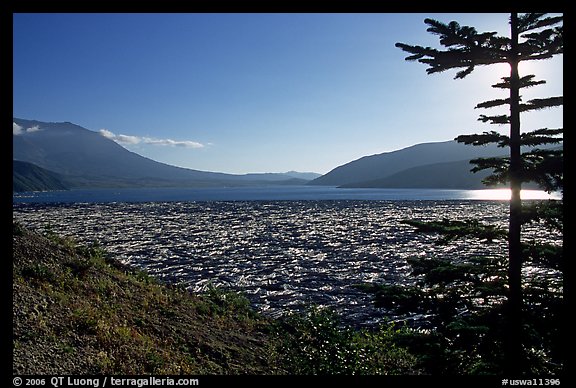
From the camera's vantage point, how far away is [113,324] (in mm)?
11531

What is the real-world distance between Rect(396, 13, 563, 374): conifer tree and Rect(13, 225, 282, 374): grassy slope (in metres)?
7.93

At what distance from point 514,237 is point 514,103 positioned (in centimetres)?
212

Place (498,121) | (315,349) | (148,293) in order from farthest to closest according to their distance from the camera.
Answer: (148,293) → (315,349) → (498,121)

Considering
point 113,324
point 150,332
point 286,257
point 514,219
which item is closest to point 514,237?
point 514,219

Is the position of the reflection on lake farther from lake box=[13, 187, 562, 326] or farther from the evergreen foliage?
the evergreen foliage

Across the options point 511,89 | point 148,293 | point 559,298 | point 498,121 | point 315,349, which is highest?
point 511,89

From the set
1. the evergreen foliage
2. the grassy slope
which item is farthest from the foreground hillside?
the evergreen foliage

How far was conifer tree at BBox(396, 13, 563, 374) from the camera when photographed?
5.62m
